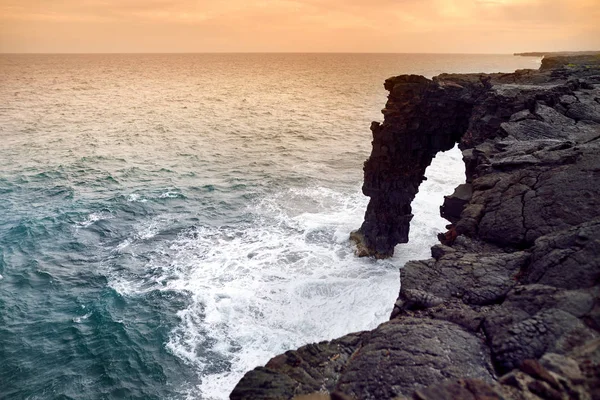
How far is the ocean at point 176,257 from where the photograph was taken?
20.7m

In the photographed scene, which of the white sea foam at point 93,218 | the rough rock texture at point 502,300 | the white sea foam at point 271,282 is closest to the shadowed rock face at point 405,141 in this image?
the white sea foam at point 271,282

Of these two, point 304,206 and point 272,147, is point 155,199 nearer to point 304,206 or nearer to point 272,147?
point 304,206

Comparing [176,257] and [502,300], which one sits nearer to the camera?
[502,300]

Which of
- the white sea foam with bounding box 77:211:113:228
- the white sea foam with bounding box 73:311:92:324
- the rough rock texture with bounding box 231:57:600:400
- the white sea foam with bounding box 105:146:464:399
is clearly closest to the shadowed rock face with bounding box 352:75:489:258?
the white sea foam with bounding box 105:146:464:399

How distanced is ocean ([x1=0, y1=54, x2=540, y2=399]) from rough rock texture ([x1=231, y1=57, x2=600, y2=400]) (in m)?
11.4

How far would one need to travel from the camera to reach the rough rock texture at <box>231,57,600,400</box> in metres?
7.57

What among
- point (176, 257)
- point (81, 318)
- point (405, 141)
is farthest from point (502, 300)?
point (176, 257)

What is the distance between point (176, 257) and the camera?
98.2 feet

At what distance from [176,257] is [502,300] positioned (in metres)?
25.0

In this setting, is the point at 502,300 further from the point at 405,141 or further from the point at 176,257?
the point at 176,257

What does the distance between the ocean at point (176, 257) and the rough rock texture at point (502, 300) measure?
1144 centimetres

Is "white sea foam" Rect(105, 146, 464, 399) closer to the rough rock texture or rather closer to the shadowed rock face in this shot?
the shadowed rock face

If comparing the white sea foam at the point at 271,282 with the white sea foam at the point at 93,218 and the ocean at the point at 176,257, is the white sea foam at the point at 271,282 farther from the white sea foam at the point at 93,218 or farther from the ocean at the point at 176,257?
the white sea foam at the point at 93,218

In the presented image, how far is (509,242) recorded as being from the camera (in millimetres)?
12203
